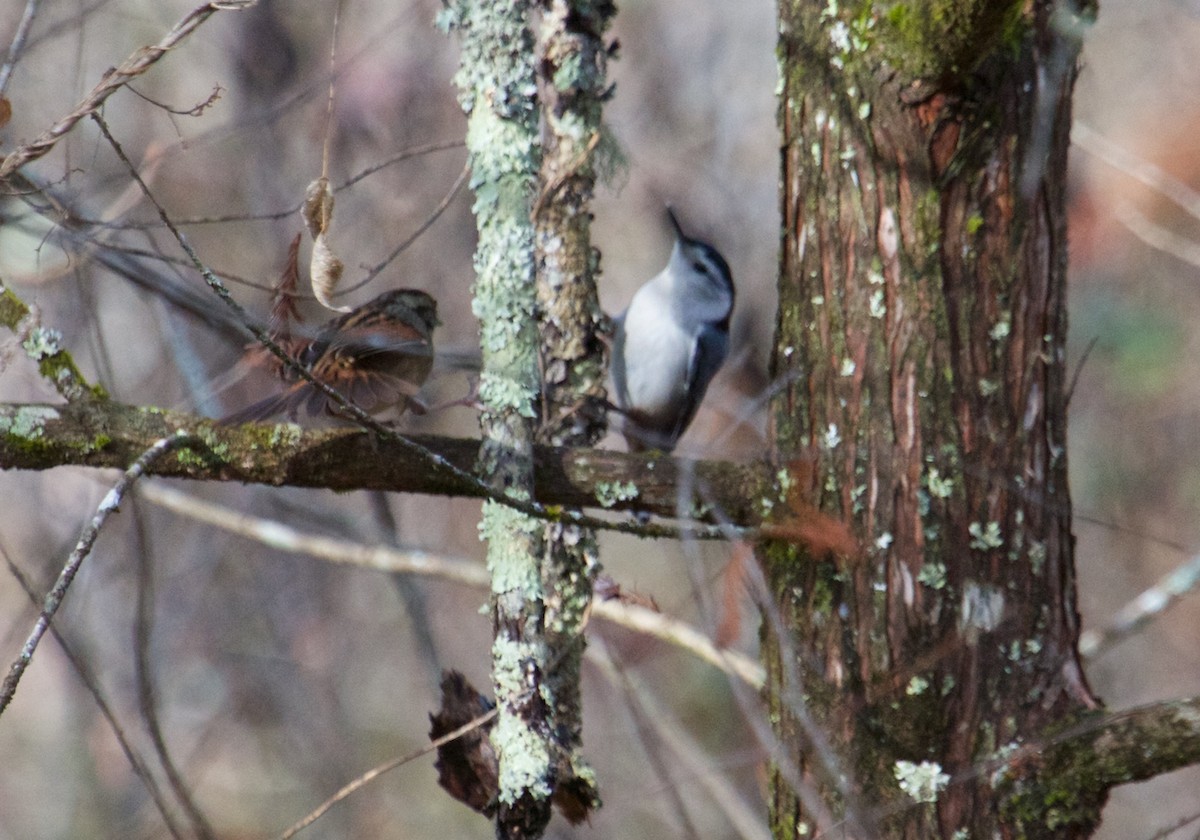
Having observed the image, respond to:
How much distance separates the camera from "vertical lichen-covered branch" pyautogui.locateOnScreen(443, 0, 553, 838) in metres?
2.17

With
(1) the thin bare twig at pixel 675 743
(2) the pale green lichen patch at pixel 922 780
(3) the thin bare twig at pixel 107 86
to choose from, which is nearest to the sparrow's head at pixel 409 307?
(1) the thin bare twig at pixel 675 743

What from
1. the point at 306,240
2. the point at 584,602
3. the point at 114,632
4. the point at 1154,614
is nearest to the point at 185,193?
the point at 306,240

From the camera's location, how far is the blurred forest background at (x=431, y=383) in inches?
253

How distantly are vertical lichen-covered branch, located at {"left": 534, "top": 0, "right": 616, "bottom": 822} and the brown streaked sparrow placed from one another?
1.20 ft

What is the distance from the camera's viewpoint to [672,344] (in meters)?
4.17

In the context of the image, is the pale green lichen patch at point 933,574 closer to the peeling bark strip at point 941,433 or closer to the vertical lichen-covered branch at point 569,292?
the peeling bark strip at point 941,433

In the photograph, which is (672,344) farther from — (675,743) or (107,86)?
(107,86)

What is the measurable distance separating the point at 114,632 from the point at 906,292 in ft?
21.8

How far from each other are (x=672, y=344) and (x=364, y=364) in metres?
1.35

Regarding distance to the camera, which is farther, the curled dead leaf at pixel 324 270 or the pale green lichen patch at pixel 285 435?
the pale green lichen patch at pixel 285 435

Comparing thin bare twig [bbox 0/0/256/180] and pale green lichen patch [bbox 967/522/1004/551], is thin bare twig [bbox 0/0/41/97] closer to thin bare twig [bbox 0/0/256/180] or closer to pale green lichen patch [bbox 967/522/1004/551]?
thin bare twig [bbox 0/0/256/180]

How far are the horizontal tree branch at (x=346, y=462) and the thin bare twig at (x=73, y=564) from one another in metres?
0.09

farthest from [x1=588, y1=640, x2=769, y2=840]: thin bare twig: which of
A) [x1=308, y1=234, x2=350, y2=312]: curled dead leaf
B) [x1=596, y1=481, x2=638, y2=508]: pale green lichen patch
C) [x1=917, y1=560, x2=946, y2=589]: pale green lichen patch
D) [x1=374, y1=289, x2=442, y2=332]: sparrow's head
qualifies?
[x1=374, y1=289, x2=442, y2=332]: sparrow's head

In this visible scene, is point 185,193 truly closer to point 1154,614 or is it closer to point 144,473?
point 144,473
